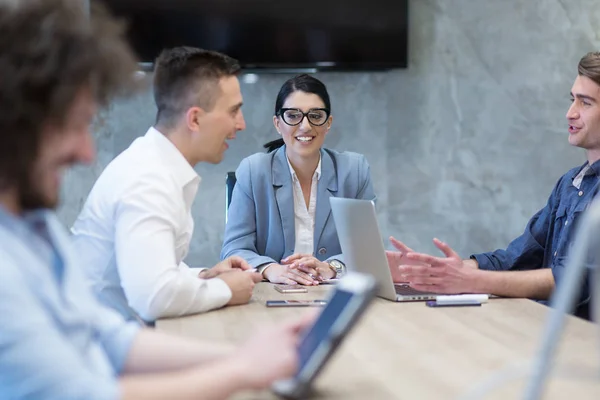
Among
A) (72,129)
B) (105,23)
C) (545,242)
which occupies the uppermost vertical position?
(105,23)

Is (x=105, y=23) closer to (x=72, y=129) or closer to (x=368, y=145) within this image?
(x=72, y=129)

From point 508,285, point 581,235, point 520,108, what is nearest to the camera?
point 581,235

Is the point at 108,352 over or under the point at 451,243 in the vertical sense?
over

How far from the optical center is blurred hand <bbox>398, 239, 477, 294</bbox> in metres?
2.47

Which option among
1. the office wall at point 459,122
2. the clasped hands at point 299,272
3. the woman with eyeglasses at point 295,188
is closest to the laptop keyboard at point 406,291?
the clasped hands at point 299,272

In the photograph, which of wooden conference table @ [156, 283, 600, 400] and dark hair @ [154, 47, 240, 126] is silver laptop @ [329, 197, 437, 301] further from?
dark hair @ [154, 47, 240, 126]

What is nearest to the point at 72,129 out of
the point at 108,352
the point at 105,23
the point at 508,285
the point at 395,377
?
the point at 105,23

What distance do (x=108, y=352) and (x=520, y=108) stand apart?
12.1 feet

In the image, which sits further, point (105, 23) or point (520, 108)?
point (520, 108)

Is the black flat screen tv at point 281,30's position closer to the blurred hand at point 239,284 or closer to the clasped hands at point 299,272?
the clasped hands at point 299,272

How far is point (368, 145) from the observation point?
4.73 m

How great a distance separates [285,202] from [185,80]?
90 centimetres

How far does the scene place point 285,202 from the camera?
3.34 m

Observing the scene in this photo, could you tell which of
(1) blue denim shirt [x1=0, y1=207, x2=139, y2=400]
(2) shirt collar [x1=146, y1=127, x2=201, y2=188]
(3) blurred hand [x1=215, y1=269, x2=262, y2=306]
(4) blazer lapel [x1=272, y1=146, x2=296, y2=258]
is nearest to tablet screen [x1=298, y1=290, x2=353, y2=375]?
(1) blue denim shirt [x1=0, y1=207, x2=139, y2=400]
